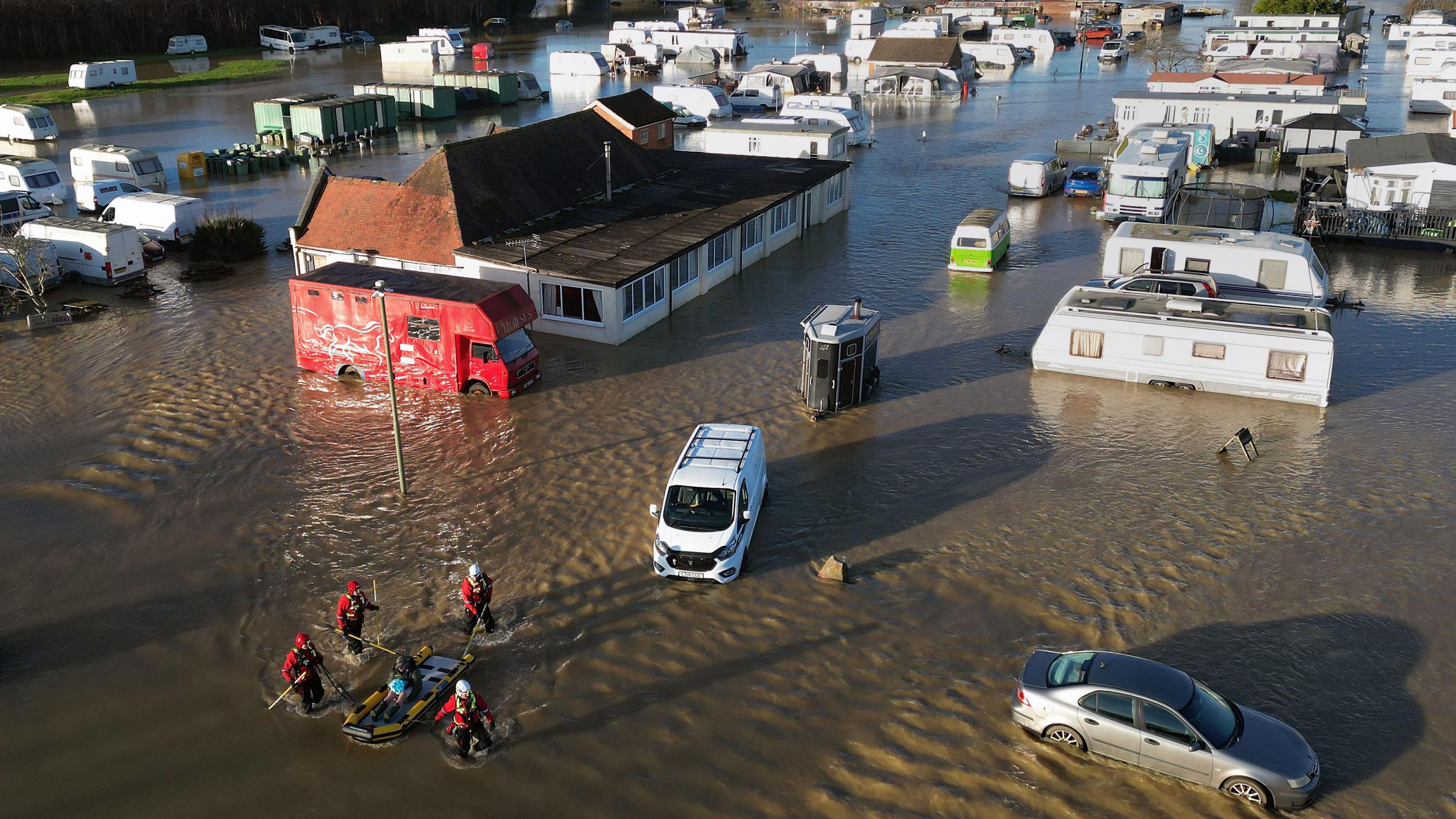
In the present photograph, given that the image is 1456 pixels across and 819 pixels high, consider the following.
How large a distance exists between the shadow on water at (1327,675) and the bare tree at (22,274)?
33662 mm

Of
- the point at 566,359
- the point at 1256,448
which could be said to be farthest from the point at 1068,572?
the point at 566,359

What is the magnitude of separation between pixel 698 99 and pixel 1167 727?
65803 mm

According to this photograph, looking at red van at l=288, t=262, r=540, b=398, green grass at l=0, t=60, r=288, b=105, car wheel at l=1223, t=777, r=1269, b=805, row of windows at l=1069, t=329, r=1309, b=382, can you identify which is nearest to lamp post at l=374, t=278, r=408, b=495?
red van at l=288, t=262, r=540, b=398

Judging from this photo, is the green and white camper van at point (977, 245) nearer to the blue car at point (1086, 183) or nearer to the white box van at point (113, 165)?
the blue car at point (1086, 183)

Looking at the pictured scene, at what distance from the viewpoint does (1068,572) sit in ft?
61.1

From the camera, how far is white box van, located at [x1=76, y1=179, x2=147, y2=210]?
44.7 m

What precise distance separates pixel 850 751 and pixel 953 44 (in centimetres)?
8543

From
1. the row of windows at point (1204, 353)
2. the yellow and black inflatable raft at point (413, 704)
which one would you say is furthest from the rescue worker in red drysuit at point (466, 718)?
the row of windows at point (1204, 353)

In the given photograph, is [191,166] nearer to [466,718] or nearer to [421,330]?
[421,330]

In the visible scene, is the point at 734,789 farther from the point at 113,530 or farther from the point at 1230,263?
the point at 1230,263

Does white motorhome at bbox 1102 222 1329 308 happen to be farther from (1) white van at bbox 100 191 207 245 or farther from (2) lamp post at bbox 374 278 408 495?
(1) white van at bbox 100 191 207 245

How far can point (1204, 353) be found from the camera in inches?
1023

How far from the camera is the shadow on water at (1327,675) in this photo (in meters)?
14.4

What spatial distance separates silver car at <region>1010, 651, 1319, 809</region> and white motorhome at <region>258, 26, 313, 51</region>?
381ft
